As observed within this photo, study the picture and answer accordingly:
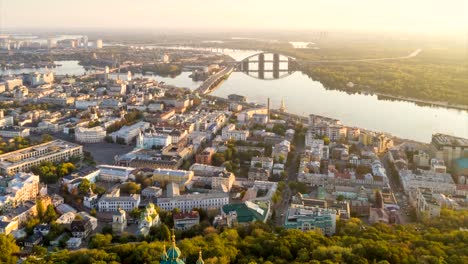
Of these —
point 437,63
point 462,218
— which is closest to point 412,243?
point 462,218

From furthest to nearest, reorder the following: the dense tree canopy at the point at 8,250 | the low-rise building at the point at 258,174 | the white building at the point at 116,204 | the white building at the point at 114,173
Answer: the low-rise building at the point at 258,174, the white building at the point at 114,173, the white building at the point at 116,204, the dense tree canopy at the point at 8,250

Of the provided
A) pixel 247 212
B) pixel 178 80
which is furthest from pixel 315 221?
pixel 178 80

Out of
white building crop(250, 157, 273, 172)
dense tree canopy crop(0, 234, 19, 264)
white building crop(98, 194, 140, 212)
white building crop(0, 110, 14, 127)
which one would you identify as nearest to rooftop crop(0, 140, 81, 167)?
white building crop(98, 194, 140, 212)

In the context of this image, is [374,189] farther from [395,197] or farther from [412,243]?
[412,243]

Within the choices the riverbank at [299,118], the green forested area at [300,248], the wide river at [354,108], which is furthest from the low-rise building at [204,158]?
the wide river at [354,108]

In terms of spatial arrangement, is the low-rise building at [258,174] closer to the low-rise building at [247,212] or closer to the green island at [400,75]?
the low-rise building at [247,212]
